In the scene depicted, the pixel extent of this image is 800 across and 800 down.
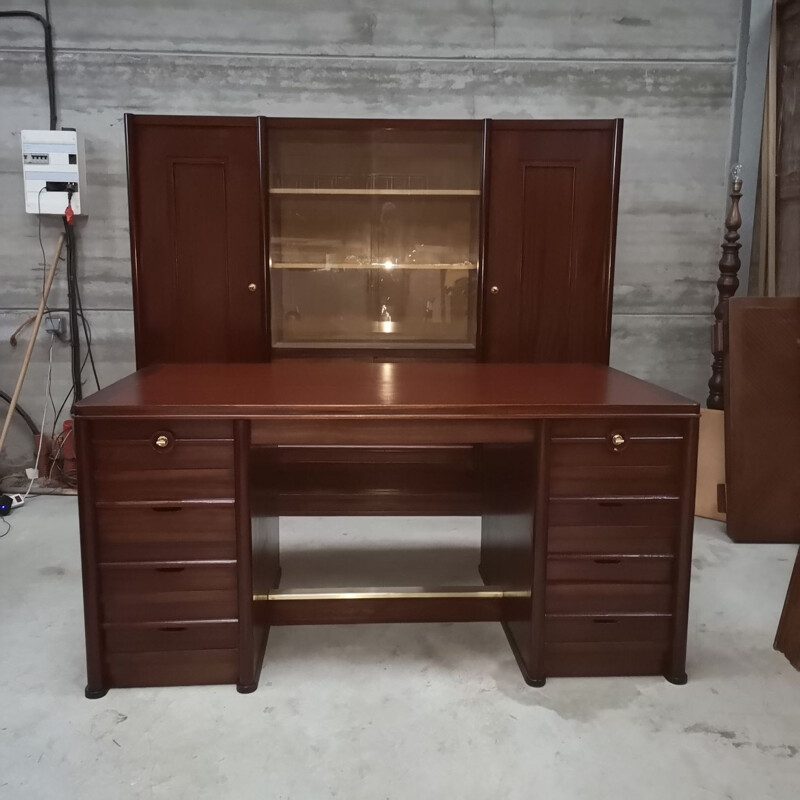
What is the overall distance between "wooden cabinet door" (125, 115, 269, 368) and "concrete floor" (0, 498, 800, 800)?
1306 millimetres

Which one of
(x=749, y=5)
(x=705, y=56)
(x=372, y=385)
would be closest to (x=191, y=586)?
(x=372, y=385)

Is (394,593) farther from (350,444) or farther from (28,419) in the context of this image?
(28,419)

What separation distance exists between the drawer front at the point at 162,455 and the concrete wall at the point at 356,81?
2025 millimetres

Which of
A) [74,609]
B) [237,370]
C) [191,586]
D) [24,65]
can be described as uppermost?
[24,65]

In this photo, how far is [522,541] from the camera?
6.45 ft

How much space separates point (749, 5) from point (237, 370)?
3.19 metres

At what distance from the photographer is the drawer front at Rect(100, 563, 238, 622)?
70.5 inches

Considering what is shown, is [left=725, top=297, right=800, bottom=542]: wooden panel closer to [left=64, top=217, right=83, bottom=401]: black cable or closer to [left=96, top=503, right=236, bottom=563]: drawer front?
[left=96, top=503, right=236, bottom=563]: drawer front

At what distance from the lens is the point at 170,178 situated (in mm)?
2984

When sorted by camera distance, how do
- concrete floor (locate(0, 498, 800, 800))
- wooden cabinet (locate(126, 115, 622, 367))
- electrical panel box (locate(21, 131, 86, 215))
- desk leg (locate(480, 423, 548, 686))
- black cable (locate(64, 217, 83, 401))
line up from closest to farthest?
concrete floor (locate(0, 498, 800, 800)) → desk leg (locate(480, 423, 548, 686)) → wooden cabinet (locate(126, 115, 622, 367)) → electrical panel box (locate(21, 131, 86, 215)) → black cable (locate(64, 217, 83, 401))

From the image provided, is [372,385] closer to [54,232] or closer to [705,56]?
[54,232]

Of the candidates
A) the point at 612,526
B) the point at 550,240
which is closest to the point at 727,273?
the point at 550,240

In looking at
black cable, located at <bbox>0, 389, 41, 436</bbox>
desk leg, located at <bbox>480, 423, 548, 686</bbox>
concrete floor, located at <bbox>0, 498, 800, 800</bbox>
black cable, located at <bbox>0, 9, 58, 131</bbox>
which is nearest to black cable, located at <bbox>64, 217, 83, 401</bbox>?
black cable, located at <bbox>0, 389, 41, 436</bbox>

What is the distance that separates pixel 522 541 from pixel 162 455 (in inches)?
40.2
